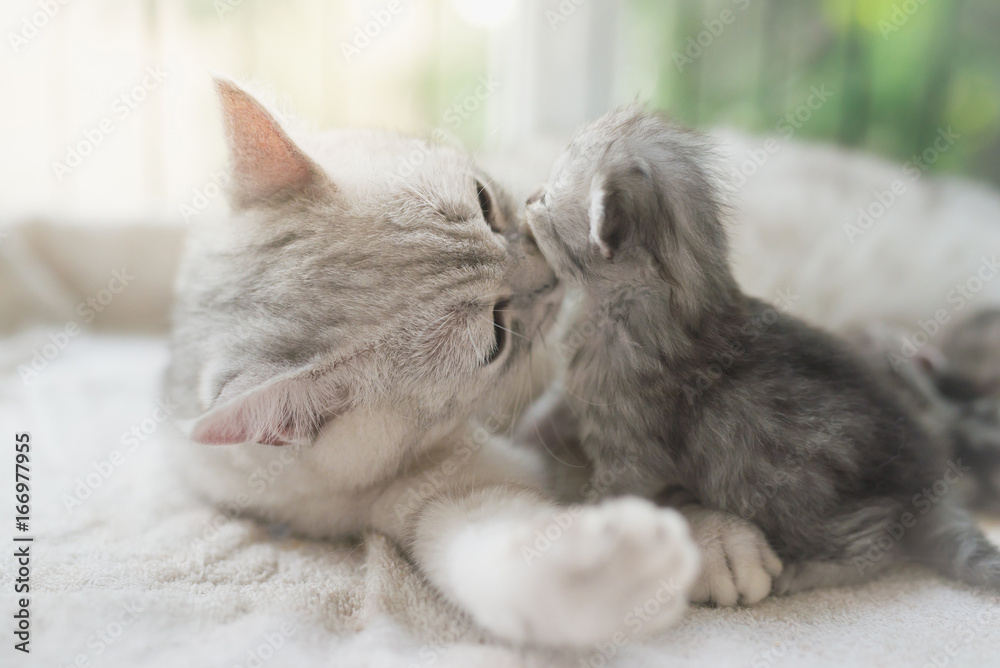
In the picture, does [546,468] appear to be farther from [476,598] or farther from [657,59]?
[657,59]

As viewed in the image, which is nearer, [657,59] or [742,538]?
[742,538]

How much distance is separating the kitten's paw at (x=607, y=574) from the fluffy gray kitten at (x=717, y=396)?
0.35m

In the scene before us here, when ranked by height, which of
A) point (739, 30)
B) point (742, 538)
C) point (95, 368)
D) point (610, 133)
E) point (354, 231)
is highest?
point (739, 30)

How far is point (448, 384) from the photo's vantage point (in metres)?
1.11

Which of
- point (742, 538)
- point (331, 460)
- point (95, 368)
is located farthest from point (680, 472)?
point (95, 368)

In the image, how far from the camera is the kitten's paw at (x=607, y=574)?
0.69 metres

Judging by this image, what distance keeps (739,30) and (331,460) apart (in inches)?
81.3

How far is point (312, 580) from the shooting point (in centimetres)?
104
